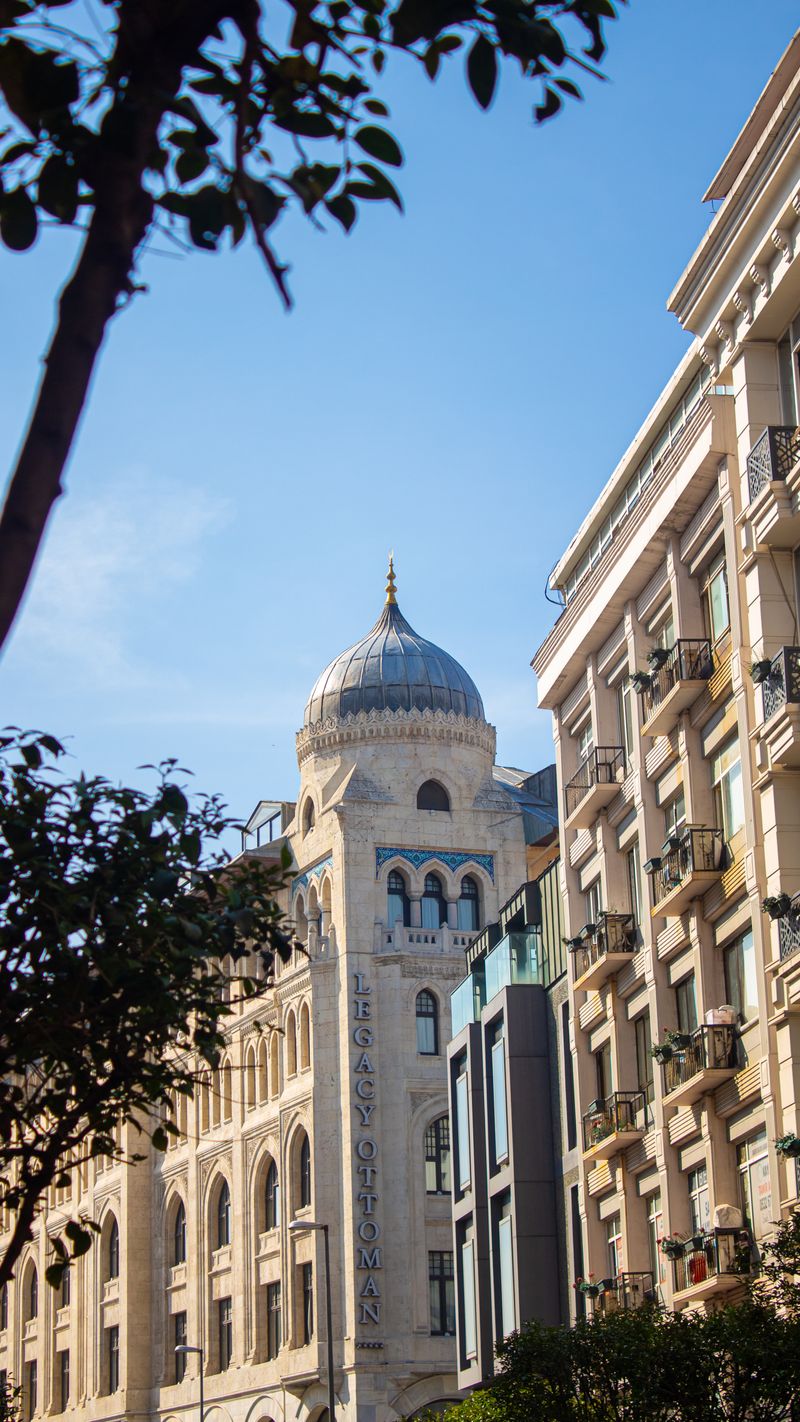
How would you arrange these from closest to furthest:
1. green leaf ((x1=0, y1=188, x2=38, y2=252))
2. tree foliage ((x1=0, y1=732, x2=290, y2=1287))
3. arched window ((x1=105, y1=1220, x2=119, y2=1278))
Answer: green leaf ((x1=0, y1=188, x2=38, y2=252)) < tree foliage ((x1=0, y1=732, x2=290, y2=1287)) < arched window ((x1=105, y1=1220, x2=119, y2=1278))

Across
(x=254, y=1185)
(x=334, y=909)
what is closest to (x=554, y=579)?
(x=334, y=909)

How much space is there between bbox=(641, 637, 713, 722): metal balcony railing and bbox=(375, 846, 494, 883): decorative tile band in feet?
102

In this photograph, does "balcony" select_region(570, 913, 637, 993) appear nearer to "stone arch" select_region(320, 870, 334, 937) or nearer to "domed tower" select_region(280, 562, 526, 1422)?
"domed tower" select_region(280, 562, 526, 1422)

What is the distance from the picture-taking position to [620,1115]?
38062mm

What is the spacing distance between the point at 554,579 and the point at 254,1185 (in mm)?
30420

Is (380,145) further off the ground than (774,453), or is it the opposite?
(774,453)

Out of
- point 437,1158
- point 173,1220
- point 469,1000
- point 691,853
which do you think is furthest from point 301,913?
point 691,853

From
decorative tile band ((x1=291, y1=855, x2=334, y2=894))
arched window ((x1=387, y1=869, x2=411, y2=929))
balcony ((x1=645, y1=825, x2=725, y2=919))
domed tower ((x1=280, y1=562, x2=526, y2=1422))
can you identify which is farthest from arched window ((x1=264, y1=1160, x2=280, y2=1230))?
balcony ((x1=645, y1=825, x2=725, y2=919))

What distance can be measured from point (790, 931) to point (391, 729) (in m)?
39.5

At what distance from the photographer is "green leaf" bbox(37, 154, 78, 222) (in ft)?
25.8

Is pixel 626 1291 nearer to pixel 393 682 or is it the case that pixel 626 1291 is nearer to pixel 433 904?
pixel 433 904

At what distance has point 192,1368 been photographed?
73750 millimetres

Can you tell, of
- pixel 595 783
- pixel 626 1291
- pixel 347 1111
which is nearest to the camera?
pixel 626 1291

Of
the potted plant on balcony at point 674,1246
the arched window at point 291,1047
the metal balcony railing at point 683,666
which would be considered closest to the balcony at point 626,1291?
the potted plant on balcony at point 674,1246
